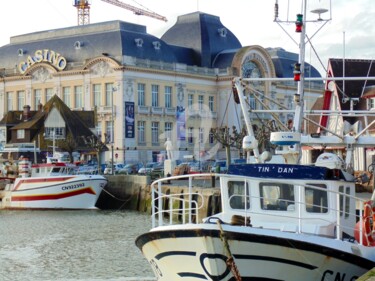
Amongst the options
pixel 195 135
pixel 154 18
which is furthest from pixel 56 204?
pixel 154 18

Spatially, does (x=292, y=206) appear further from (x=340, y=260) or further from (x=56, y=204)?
(x=56, y=204)

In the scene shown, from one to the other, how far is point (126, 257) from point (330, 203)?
11688 mm

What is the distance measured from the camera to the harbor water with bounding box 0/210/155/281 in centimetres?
2473

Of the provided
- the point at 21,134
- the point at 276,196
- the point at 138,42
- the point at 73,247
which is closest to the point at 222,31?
the point at 138,42

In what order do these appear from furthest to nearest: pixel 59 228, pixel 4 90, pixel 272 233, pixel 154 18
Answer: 1. pixel 154 18
2. pixel 4 90
3. pixel 59 228
4. pixel 272 233

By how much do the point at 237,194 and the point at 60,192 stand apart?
33.1m

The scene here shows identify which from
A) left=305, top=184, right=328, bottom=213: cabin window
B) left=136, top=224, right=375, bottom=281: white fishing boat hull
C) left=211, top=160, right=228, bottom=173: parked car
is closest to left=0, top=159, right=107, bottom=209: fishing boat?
left=211, top=160, right=228, bottom=173: parked car

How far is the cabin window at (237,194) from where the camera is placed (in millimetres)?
18141

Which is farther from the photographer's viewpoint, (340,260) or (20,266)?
(20,266)

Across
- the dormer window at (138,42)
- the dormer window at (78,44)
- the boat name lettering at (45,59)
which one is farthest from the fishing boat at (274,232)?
the boat name lettering at (45,59)

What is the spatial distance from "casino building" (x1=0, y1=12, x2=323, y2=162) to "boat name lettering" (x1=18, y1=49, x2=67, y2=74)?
12cm

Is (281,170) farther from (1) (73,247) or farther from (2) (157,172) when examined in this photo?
(2) (157,172)

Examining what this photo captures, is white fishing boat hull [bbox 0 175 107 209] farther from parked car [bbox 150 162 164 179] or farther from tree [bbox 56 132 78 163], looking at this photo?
tree [bbox 56 132 78 163]

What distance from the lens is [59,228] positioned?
38.5 metres
